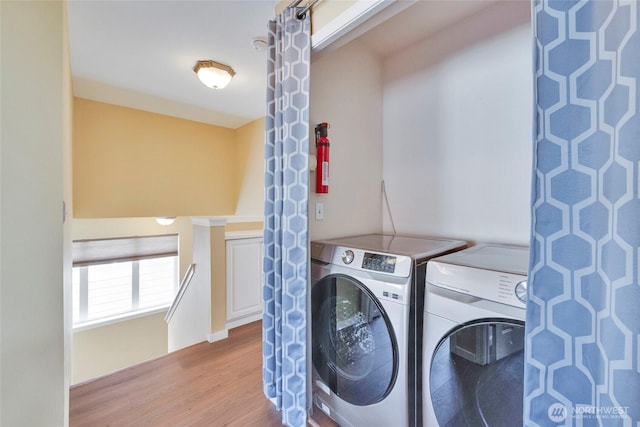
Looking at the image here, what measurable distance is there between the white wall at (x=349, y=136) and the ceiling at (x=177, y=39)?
25 centimetres

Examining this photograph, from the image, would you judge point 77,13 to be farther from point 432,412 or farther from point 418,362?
point 432,412

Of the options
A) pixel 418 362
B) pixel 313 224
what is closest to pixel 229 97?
pixel 313 224

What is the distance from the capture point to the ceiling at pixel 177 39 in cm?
166

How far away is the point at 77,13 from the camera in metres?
1.72

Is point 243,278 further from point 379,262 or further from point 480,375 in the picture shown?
point 480,375

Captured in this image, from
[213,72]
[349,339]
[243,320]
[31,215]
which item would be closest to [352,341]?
[349,339]

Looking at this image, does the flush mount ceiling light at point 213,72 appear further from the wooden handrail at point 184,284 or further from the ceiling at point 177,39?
the wooden handrail at point 184,284

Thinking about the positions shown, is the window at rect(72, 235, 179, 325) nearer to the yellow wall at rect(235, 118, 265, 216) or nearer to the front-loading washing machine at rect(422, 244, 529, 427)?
the yellow wall at rect(235, 118, 265, 216)

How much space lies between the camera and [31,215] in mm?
1063

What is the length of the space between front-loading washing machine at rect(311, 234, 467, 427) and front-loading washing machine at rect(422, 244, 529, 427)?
7 cm

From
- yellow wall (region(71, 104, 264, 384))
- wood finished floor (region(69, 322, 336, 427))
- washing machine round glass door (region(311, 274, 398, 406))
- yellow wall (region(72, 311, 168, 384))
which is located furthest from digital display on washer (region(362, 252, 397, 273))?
yellow wall (region(72, 311, 168, 384))

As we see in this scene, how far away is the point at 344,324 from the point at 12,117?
1651mm

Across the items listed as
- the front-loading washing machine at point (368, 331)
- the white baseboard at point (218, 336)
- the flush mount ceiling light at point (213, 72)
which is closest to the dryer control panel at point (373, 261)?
the front-loading washing machine at point (368, 331)

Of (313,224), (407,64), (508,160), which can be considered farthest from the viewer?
(407,64)
